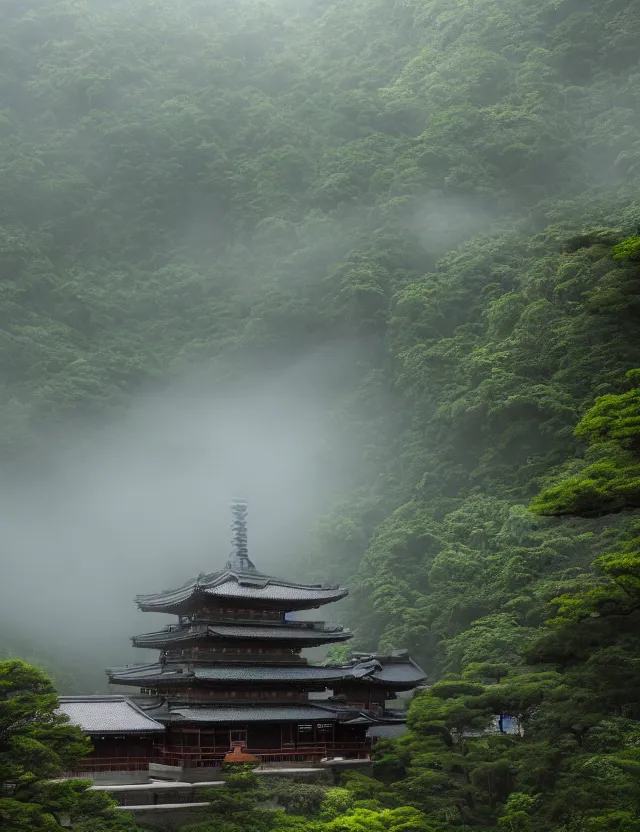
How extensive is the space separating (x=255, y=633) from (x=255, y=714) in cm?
231

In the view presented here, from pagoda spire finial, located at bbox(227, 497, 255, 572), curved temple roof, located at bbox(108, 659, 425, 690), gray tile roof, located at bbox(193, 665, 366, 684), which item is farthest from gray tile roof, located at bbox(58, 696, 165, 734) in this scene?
pagoda spire finial, located at bbox(227, 497, 255, 572)

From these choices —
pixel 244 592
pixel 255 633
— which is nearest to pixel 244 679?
pixel 255 633

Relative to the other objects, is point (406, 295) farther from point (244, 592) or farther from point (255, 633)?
point (255, 633)

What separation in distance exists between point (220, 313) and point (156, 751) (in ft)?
198

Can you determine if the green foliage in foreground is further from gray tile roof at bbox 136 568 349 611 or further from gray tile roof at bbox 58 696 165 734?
gray tile roof at bbox 136 568 349 611

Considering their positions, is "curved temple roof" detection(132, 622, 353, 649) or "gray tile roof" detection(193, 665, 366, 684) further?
"curved temple roof" detection(132, 622, 353, 649)

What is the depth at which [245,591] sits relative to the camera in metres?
29.2

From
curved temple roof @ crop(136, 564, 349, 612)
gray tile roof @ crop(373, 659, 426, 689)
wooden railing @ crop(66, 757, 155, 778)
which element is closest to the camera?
wooden railing @ crop(66, 757, 155, 778)

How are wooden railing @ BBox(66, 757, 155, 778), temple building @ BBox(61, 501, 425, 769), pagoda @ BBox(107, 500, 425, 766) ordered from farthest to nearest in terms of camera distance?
1. pagoda @ BBox(107, 500, 425, 766)
2. temple building @ BBox(61, 501, 425, 769)
3. wooden railing @ BBox(66, 757, 155, 778)

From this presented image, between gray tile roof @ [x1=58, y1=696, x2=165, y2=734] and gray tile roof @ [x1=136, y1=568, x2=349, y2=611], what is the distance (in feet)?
11.6

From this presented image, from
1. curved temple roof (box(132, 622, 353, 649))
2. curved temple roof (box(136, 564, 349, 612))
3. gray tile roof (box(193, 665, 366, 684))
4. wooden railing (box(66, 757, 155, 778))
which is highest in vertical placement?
curved temple roof (box(136, 564, 349, 612))

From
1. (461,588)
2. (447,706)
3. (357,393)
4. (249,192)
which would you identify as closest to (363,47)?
(249,192)

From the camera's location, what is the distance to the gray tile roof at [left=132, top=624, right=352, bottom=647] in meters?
28.2

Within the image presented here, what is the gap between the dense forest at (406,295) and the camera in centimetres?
2442
